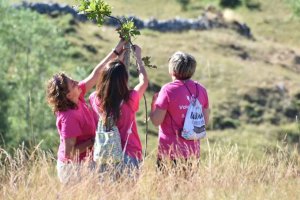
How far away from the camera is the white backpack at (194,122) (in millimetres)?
7414

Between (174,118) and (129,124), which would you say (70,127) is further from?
(174,118)

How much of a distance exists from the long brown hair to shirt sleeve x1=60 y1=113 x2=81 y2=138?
0.11 metres

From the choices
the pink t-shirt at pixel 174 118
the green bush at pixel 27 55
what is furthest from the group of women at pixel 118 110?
the green bush at pixel 27 55

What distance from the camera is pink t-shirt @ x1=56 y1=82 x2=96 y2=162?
6961mm

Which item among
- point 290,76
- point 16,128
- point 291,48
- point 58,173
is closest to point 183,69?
point 58,173

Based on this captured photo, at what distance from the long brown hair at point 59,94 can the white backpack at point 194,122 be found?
1.06m

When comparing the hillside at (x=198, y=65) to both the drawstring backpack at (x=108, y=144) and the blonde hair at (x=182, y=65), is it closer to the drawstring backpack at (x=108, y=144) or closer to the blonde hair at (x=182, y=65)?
Result: the blonde hair at (x=182, y=65)

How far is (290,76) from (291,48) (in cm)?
609

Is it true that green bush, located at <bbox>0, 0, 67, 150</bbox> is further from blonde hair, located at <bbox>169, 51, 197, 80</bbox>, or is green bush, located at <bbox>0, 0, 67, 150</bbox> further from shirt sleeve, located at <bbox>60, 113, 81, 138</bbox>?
shirt sleeve, located at <bbox>60, 113, 81, 138</bbox>

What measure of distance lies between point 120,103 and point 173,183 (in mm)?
929

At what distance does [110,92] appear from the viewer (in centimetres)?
694

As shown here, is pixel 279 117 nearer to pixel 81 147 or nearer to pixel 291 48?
pixel 291 48

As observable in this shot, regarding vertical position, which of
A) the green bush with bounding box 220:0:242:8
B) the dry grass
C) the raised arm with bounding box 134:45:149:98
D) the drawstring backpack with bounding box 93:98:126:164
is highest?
the green bush with bounding box 220:0:242:8

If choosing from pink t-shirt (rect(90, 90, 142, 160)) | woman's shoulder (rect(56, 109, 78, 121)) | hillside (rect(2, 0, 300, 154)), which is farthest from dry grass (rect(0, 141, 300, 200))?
hillside (rect(2, 0, 300, 154))
